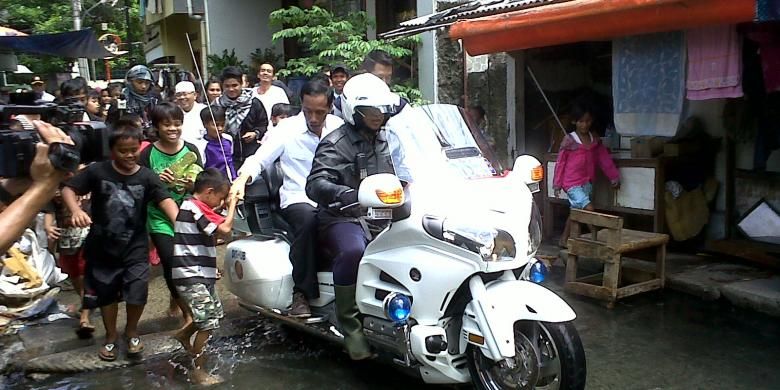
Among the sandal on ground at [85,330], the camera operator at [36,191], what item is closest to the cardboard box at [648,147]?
the sandal on ground at [85,330]

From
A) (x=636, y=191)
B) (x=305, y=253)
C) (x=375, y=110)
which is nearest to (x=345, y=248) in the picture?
(x=305, y=253)

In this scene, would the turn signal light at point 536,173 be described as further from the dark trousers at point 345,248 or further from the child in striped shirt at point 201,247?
the child in striped shirt at point 201,247

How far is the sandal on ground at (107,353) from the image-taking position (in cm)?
475

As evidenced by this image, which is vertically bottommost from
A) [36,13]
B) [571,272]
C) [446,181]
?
[571,272]

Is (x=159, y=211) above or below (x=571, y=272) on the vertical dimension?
above

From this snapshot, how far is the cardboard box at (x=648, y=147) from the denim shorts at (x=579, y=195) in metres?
0.62

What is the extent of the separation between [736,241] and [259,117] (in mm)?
4984

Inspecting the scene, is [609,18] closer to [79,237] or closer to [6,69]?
[79,237]

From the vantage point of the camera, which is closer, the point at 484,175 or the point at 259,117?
the point at 484,175

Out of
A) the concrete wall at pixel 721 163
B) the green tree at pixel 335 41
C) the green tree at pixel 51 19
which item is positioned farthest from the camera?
the green tree at pixel 51 19

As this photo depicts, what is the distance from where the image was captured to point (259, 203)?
202 inches

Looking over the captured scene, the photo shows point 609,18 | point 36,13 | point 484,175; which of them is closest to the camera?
point 484,175

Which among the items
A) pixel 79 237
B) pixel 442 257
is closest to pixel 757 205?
pixel 442 257

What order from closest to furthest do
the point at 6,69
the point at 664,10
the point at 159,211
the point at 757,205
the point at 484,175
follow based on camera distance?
the point at 484,175
the point at 159,211
the point at 664,10
the point at 757,205
the point at 6,69
